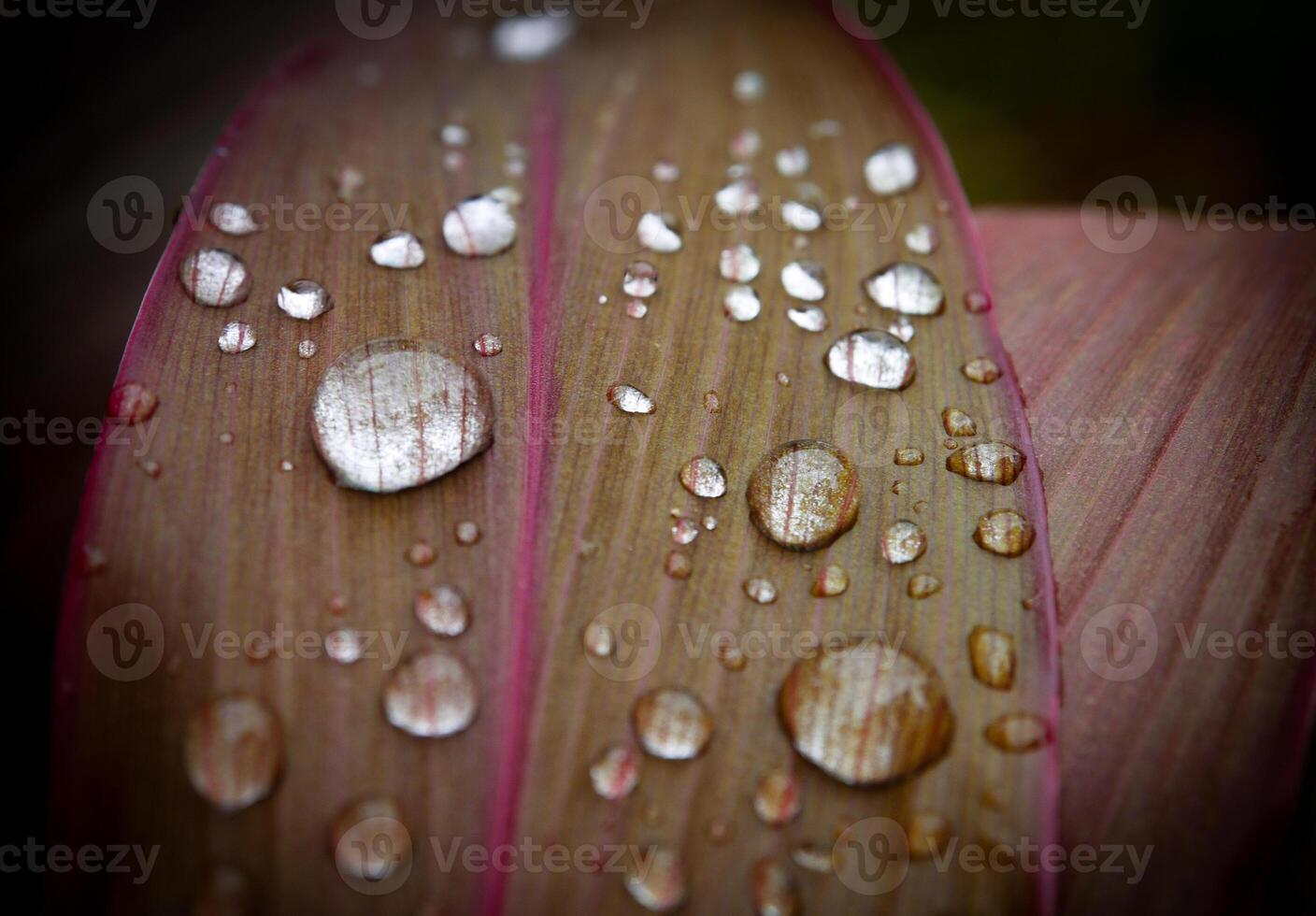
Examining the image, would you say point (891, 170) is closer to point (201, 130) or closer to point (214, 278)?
point (214, 278)

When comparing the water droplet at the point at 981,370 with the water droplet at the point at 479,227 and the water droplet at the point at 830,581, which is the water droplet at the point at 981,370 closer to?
the water droplet at the point at 830,581

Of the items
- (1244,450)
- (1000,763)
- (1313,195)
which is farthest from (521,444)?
(1313,195)

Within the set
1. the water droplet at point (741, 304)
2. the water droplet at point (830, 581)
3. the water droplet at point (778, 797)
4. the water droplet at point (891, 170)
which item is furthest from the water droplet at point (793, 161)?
the water droplet at point (778, 797)

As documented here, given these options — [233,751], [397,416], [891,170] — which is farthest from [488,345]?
Answer: [891,170]

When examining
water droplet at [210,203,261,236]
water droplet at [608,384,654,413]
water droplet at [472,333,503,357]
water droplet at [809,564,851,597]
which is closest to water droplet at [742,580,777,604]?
water droplet at [809,564,851,597]

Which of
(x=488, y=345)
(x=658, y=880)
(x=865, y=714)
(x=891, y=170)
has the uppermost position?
(x=891, y=170)

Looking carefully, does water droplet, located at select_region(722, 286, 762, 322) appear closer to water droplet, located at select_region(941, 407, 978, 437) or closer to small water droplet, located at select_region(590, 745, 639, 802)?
water droplet, located at select_region(941, 407, 978, 437)
